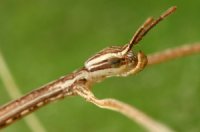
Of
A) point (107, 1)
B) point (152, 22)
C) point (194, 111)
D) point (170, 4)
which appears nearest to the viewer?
point (152, 22)

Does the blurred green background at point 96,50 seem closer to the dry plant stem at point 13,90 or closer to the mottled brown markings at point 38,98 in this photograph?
the dry plant stem at point 13,90

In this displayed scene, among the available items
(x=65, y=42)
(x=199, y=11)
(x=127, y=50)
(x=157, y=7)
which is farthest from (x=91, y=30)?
(x=127, y=50)

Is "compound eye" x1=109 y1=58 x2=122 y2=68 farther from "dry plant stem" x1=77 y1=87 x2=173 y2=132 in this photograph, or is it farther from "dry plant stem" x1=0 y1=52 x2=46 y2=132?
"dry plant stem" x1=0 y1=52 x2=46 y2=132

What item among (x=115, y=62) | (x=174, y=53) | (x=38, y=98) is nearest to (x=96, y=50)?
(x=174, y=53)

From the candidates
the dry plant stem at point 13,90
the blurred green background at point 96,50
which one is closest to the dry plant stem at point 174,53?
the blurred green background at point 96,50

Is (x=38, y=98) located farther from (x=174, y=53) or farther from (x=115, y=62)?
(x=174, y=53)

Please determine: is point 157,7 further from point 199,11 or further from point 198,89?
point 198,89

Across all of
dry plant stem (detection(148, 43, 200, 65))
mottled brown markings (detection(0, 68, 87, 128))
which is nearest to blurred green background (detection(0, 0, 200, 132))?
dry plant stem (detection(148, 43, 200, 65))

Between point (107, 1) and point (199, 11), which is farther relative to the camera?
point (107, 1)

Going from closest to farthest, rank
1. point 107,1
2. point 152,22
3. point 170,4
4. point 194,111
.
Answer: point 152,22
point 194,111
point 170,4
point 107,1
